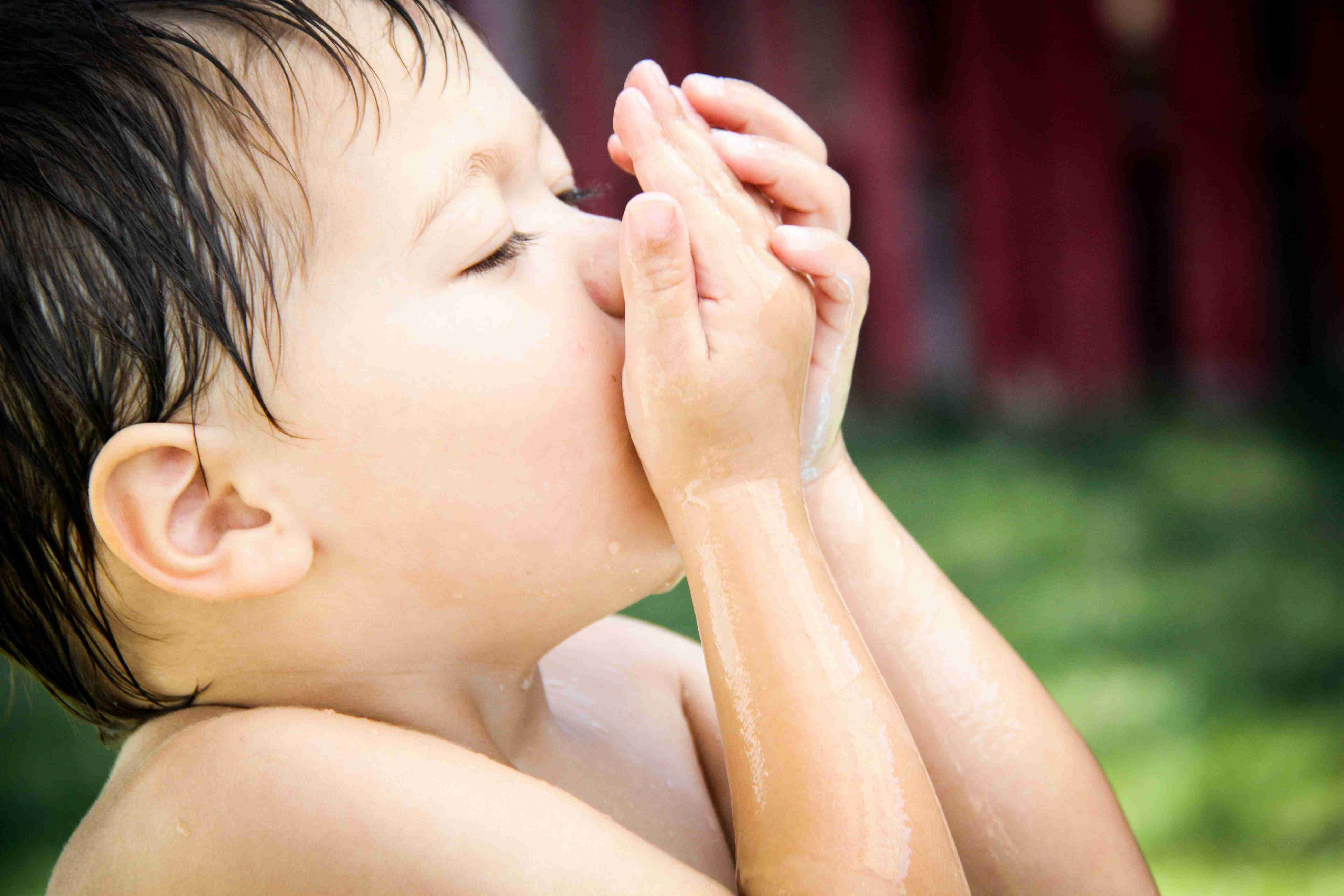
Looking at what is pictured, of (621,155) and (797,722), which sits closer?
(797,722)

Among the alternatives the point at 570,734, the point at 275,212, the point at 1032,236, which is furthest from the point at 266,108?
the point at 1032,236

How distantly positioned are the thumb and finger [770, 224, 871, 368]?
0.12m

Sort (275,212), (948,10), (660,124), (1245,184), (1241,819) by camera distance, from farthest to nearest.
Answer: (948,10) → (1245,184) → (1241,819) → (660,124) → (275,212)

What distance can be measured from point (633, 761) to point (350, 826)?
386 mm

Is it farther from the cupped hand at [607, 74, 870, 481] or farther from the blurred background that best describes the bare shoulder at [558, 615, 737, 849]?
the blurred background

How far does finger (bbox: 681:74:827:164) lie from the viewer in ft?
3.69

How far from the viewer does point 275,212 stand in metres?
0.91

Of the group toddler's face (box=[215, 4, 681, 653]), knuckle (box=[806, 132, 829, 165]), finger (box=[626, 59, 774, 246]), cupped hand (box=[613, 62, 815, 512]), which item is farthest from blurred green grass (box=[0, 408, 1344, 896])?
knuckle (box=[806, 132, 829, 165])

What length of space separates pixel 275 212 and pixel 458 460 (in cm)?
23

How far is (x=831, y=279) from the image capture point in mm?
1059

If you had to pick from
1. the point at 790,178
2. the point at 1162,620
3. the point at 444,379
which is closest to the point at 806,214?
the point at 790,178

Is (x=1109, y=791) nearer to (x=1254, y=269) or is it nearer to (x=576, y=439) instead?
(x=576, y=439)

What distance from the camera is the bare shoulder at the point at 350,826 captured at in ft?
2.76

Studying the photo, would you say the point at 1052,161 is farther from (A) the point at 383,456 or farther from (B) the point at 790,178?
(A) the point at 383,456
